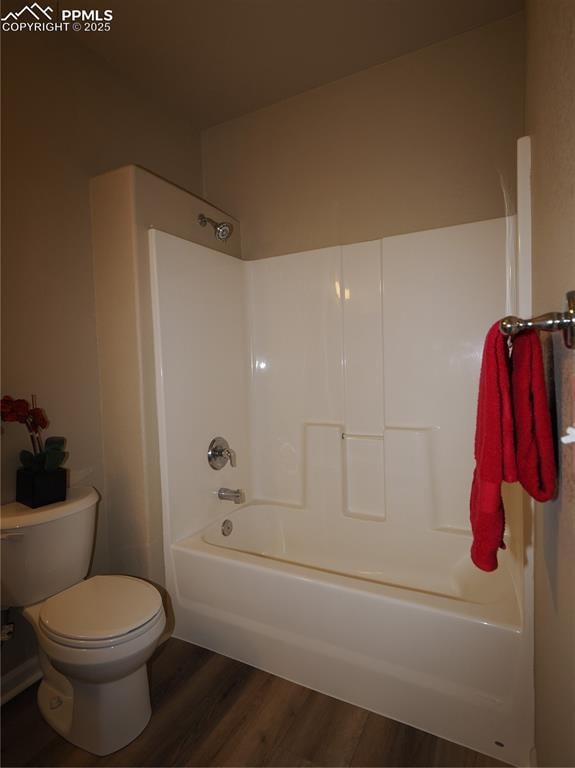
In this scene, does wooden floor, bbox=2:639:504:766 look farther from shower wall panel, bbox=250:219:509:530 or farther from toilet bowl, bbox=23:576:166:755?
shower wall panel, bbox=250:219:509:530

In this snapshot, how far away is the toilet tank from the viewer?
1.47 metres

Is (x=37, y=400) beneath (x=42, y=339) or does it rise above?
beneath

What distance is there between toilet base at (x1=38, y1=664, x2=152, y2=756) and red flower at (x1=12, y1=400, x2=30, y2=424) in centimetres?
97

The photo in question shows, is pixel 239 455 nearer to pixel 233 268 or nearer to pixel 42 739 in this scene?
pixel 233 268

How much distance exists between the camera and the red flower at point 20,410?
1.55m

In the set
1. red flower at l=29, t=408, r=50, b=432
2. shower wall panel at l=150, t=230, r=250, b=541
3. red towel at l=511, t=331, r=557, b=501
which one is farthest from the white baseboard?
red towel at l=511, t=331, r=557, b=501

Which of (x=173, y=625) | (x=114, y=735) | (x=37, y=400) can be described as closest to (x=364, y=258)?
(x=37, y=400)

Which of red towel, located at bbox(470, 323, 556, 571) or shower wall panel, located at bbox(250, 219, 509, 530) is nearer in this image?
red towel, located at bbox(470, 323, 556, 571)

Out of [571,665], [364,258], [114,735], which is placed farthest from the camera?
[364,258]

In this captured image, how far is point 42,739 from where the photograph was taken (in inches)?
56.6

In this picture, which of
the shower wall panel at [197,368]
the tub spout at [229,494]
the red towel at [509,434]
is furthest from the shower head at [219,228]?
the red towel at [509,434]

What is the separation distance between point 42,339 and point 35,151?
0.80 metres

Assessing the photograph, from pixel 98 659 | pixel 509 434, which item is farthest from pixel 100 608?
pixel 509 434

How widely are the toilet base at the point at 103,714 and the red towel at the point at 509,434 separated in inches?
51.1
